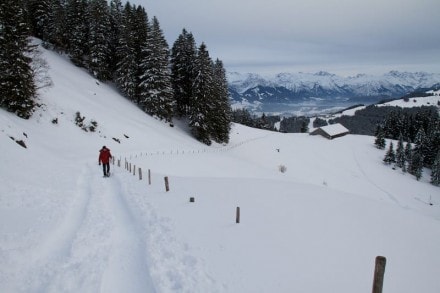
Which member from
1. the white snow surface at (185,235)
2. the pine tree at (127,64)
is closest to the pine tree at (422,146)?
the white snow surface at (185,235)

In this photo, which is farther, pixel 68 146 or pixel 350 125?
pixel 350 125

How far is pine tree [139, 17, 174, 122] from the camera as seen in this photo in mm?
50250

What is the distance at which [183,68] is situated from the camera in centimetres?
5666

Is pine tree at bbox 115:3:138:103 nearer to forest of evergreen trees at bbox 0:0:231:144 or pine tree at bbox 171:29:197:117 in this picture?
forest of evergreen trees at bbox 0:0:231:144

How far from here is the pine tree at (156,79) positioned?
50.2 m

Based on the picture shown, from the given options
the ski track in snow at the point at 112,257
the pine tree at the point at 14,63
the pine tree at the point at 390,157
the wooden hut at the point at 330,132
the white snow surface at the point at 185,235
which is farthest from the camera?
the wooden hut at the point at 330,132

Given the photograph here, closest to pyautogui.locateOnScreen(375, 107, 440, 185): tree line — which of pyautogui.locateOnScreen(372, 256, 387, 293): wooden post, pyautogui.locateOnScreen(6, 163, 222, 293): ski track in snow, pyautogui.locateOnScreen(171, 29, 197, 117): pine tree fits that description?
pyautogui.locateOnScreen(171, 29, 197, 117): pine tree

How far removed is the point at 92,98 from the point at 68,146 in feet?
56.5

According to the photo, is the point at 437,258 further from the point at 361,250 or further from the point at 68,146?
the point at 68,146

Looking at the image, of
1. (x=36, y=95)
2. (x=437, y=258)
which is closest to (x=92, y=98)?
(x=36, y=95)

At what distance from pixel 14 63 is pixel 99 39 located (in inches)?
1001

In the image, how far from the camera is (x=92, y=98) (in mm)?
46719

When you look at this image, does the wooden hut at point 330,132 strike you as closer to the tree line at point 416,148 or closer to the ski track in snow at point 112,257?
the tree line at point 416,148

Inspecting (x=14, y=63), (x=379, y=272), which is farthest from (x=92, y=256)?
(x=14, y=63)
